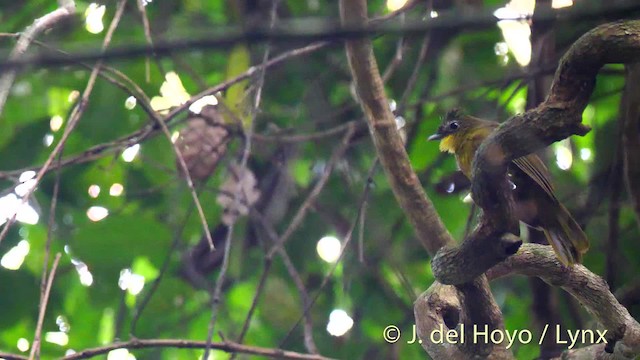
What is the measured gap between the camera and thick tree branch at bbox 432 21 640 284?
181 cm

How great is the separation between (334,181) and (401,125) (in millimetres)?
415

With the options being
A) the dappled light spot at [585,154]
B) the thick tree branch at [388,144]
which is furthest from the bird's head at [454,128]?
the dappled light spot at [585,154]

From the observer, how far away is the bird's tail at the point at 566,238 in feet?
8.28

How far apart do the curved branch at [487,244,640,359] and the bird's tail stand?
0.04 m

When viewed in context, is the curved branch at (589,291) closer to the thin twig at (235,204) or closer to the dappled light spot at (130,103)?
the thin twig at (235,204)

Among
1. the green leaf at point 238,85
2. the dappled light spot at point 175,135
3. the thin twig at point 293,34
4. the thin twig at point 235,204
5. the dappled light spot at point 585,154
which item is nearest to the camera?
the thin twig at point 293,34

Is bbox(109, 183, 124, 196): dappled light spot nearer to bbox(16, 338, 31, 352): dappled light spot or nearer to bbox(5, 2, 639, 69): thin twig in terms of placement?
bbox(16, 338, 31, 352): dappled light spot

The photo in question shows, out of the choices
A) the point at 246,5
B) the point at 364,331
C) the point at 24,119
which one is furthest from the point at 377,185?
the point at 24,119

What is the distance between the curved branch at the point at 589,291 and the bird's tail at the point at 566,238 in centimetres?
4

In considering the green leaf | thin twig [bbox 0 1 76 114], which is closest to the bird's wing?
the green leaf

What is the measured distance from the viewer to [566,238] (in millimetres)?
2645

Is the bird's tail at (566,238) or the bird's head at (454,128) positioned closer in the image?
the bird's tail at (566,238)

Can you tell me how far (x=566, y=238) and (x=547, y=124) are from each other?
0.87 metres

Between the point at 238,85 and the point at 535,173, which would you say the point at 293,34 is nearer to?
the point at 535,173
